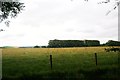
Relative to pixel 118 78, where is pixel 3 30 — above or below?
above

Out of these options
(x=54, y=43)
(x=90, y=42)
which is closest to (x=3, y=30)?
(x=54, y=43)

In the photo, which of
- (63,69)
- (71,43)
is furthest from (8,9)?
(71,43)

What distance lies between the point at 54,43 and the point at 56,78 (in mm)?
83588

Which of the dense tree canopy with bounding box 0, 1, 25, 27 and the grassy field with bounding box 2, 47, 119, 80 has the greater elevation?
the dense tree canopy with bounding box 0, 1, 25, 27

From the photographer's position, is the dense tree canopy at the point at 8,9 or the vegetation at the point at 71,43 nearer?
the dense tree canopy at the point at 8,9

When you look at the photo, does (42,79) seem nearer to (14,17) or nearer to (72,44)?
(14,17)

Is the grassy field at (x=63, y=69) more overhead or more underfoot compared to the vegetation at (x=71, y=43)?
more underfoot

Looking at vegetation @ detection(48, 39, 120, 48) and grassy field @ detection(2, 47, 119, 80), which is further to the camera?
vegetation @ detection(48, 39, 120, 48)

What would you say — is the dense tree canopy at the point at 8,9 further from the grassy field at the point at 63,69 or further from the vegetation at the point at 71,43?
the vegetation at the point at 71,43

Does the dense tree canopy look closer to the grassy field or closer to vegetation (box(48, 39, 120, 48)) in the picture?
the grassy field

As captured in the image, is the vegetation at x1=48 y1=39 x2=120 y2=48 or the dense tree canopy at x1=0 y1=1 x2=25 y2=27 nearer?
the dense tree canopy at x1=0 y1=1 x2=25 y2=27

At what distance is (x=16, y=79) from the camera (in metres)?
17.6

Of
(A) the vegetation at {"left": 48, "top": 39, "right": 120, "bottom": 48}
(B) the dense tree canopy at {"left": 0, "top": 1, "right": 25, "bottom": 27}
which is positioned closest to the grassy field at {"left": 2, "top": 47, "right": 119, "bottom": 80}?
(B) the dense tree canopy at {"left": 0, "top": 1, "right": 25, "bottom": 27}

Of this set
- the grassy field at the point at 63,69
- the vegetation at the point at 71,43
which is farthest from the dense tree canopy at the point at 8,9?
the vegetation at the point at 71,43
